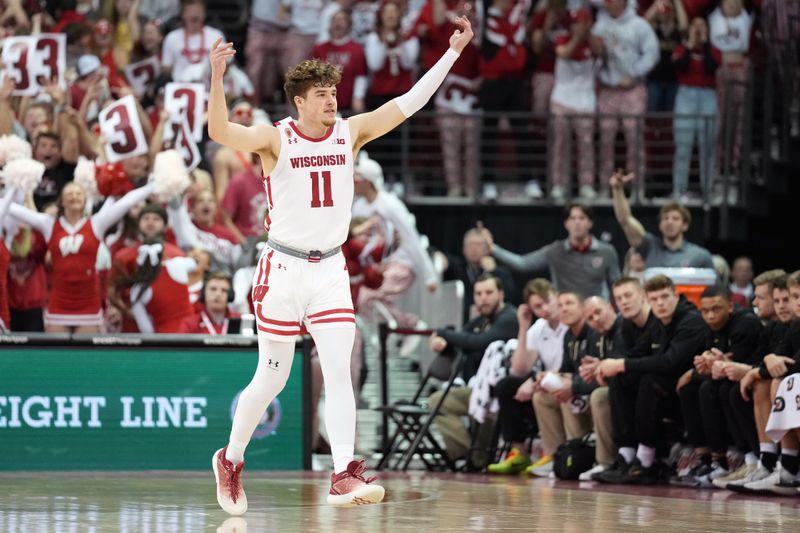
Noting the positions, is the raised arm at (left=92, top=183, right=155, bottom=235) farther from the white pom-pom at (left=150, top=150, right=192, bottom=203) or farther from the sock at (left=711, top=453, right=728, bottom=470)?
the sock at (left=711, top=453, right=728, bottom=470)

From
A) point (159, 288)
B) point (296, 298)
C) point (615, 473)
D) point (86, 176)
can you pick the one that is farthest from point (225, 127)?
point (86, 176)

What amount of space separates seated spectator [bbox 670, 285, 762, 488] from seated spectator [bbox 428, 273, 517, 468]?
7.05 feet

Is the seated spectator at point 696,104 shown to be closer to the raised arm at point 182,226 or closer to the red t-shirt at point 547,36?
the red t-shirt at point 547,36

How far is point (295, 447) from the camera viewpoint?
42.7ft

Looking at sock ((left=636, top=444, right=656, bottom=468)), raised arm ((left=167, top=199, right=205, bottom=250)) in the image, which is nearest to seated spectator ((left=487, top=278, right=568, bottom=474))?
sock ((left=636, top=444, right=656, bottom=468))

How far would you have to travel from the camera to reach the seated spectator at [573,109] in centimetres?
1794

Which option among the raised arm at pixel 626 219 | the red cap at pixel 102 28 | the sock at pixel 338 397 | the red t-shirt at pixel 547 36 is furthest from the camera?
the red t-shirt at pixel 547 36

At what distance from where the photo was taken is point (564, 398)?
12.6 meters

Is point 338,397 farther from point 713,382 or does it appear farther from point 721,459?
point 721,459

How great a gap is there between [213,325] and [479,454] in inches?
96.7

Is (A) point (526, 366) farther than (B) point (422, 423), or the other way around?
(B) point (422, 423)

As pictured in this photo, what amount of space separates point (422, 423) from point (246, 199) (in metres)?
3.31

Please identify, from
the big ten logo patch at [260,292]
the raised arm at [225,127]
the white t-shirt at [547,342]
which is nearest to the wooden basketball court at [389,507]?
the big ten logo patch at [260,292]

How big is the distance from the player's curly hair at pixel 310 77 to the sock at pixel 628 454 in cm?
440
